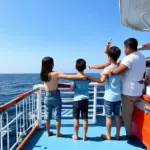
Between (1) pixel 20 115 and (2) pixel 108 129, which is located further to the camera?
(2) pixel 108 129

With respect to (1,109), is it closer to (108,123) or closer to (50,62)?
(50,62)

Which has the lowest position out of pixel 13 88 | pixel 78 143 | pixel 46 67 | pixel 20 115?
pixel 13 88

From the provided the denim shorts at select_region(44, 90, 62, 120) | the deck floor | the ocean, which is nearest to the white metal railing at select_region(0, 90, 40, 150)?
the deck floor

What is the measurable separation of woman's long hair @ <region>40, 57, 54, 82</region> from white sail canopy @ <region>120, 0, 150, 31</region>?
172cm

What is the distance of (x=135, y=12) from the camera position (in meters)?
3.93

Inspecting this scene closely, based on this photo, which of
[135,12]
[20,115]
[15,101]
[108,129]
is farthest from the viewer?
[135,12]

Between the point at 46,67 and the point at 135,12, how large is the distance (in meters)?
2.26

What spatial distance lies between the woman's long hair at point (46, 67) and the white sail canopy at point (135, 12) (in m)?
1.72

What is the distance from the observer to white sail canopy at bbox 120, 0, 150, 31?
11.4ft

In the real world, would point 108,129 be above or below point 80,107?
below

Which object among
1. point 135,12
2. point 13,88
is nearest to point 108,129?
point 135,12

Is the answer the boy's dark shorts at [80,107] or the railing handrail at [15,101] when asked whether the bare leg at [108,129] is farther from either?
the railing handrail at [15,101]

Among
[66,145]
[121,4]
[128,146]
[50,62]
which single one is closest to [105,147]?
[128,146]

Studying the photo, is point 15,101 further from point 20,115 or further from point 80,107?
point 80,107
